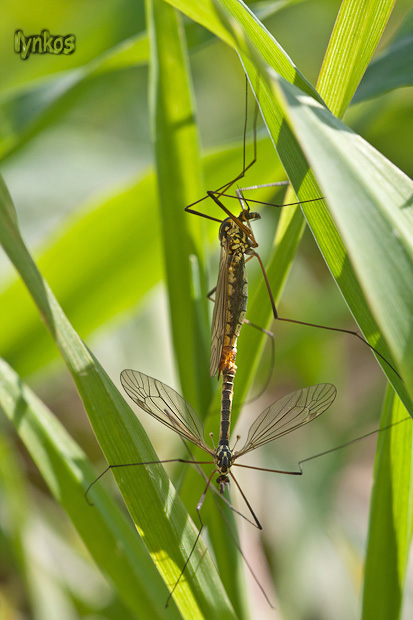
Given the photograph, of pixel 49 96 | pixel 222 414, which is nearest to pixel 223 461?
pixel 222 414

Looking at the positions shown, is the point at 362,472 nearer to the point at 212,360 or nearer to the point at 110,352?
the point at 110,352

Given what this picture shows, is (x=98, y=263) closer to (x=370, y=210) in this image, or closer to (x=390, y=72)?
(x=390, y=72)

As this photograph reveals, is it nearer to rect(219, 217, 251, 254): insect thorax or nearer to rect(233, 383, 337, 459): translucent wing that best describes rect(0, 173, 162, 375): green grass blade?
rect(219, 217, 251, 254): insect thorax

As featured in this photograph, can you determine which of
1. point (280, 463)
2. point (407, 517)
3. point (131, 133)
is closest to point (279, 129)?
point (407, 517)

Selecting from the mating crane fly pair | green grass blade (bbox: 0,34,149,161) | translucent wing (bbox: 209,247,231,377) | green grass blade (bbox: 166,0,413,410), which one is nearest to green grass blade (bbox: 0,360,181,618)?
the mating crane fly pair

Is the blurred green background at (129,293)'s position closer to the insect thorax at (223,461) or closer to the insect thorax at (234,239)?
the insect thorax at (234,239)

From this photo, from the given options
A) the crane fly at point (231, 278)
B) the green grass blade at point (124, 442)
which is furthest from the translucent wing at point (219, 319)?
the green grass blade at point (124, 442)
